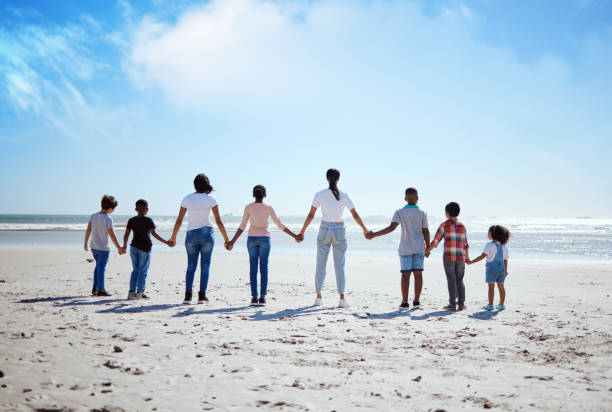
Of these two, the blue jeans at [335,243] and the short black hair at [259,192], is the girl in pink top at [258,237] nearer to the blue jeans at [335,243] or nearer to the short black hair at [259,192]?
the short black hair at [259,192]

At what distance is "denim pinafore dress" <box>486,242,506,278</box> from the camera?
7.16 m

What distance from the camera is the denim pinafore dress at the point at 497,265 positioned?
7.16 meters

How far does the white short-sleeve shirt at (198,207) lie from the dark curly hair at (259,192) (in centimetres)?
83

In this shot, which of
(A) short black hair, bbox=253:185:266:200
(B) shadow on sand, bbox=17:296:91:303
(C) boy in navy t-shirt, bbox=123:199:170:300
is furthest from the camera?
(C) boy in navy t-shirt, bbox=123:199:170:300

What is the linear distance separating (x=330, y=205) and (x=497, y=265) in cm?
324

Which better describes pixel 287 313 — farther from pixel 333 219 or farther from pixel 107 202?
pixel 107 202

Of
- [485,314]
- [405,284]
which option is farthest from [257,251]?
[485,314]

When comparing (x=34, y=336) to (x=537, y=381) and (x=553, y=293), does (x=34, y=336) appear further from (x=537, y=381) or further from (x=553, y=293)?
(x=553, y=293)

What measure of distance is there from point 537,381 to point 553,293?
264 inches

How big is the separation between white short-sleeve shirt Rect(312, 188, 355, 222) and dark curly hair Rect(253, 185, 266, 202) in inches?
41.4

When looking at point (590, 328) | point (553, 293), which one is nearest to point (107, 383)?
point (590, 328)

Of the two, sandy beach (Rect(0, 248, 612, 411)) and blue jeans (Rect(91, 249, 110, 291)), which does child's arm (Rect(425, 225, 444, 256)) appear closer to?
sandy beach (Rect(0, 248, 612, 411))

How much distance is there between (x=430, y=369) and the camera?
3857 millimetres

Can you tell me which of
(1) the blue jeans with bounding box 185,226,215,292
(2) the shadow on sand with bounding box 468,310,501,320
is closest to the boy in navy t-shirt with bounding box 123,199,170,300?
(1) the blue jeans with bounding box 185,226,215,292
